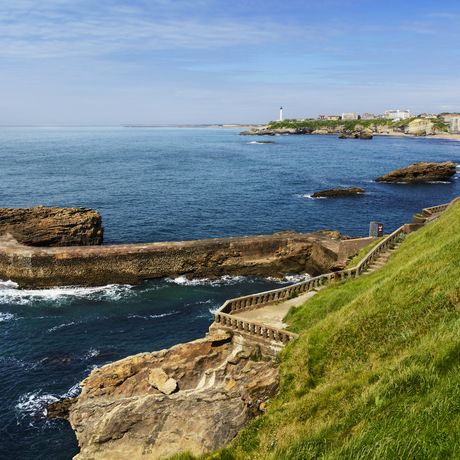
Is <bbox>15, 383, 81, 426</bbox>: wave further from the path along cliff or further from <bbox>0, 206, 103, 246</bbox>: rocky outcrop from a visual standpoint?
<bbox>0, 206, 103, 246</bbox>: rocky outcrop

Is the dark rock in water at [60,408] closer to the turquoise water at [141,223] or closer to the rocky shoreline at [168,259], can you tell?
the turquoise water at [141,223]

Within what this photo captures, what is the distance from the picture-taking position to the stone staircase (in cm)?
3047

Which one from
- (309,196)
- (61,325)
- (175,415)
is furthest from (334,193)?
(175,415)

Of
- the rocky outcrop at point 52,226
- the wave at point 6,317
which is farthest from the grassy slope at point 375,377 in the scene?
the rocky outcrop at point 52,226

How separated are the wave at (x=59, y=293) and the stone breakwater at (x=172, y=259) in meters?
0.60

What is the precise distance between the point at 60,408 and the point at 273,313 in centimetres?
1146

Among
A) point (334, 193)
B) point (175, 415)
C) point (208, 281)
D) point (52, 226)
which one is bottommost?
point (208, 281)

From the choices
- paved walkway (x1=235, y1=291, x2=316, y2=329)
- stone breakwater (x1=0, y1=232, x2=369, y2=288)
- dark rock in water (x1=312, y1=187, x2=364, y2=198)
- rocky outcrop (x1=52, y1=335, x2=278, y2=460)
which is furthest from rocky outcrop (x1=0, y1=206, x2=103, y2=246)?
dark rock in water (x1=312, y1=187, x2=364, y2=198)

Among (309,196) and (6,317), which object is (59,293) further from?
(309,196)

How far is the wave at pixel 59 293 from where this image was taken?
38250mm

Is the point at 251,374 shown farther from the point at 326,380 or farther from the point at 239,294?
the point at 239,294

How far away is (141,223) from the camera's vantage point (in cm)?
6053

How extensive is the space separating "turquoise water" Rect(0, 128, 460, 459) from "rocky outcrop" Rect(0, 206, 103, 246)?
15.0 feet

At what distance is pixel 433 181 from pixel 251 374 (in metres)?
90.1
